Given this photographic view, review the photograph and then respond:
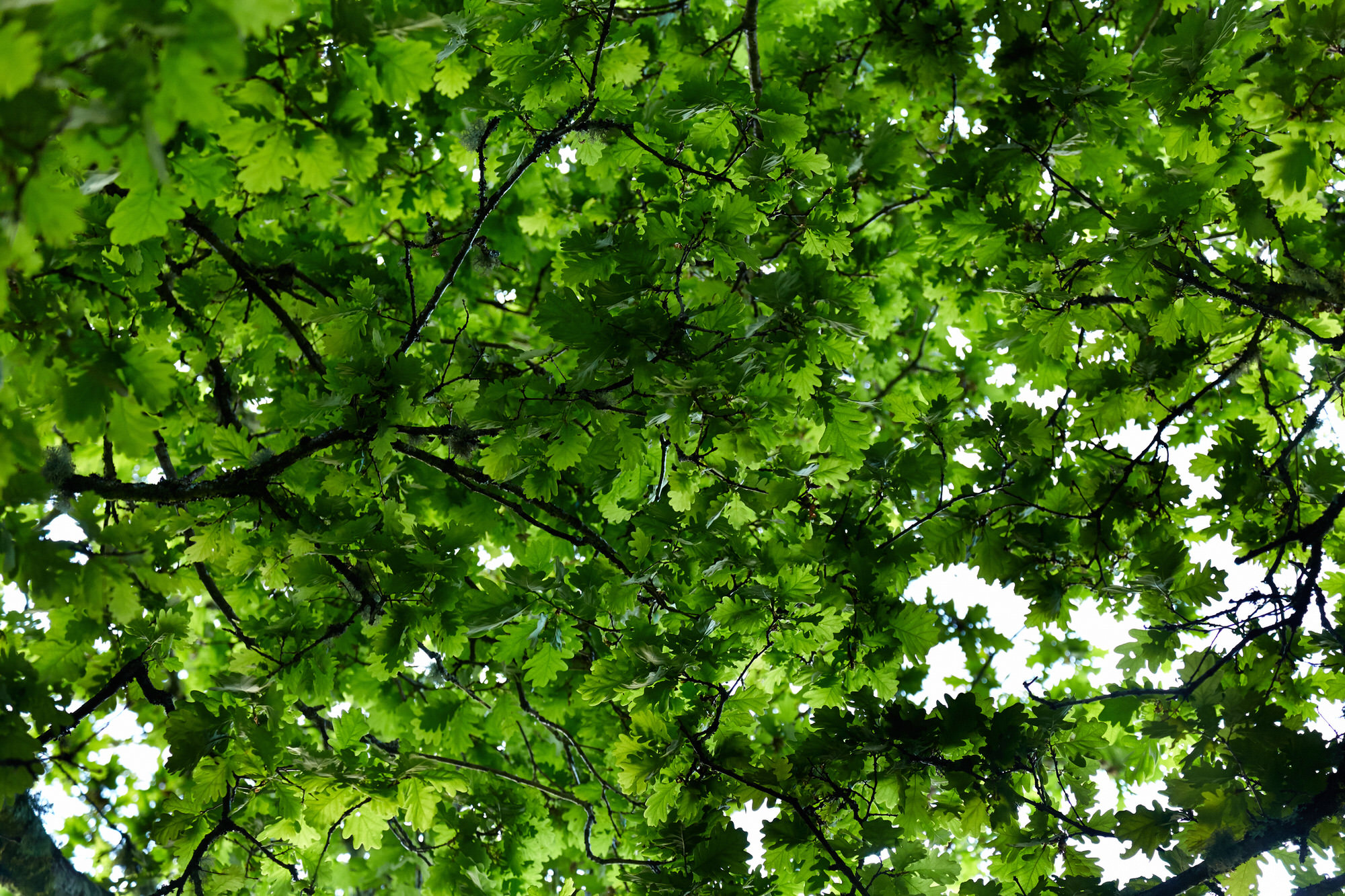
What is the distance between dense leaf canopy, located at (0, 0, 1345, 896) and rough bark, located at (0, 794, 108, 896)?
2 cm

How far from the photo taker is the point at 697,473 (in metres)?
2.56

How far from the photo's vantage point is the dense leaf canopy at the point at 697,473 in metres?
2.08

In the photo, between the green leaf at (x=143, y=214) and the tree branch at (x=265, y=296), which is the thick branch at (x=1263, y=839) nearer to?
the green leaf at (x=143, y=214)

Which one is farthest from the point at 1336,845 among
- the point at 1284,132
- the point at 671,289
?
the point at 671,289

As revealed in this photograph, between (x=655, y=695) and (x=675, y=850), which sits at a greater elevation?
(x=655, y=695)

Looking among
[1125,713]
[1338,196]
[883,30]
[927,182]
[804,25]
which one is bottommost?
[1125,713]

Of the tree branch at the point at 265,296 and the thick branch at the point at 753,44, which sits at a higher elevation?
the thick branch at the point at 753,44

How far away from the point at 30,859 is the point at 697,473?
3.13m

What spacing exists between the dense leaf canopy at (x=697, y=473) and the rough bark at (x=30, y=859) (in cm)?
2

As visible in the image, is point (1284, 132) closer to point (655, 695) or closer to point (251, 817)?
point (655, 695)

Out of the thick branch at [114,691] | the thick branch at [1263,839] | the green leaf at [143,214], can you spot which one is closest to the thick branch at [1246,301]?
the thick branch at [1263,839]

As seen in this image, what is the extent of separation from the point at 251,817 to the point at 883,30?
193 inches

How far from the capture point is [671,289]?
7.15ft

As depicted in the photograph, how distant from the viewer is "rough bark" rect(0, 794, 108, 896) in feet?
9.92
